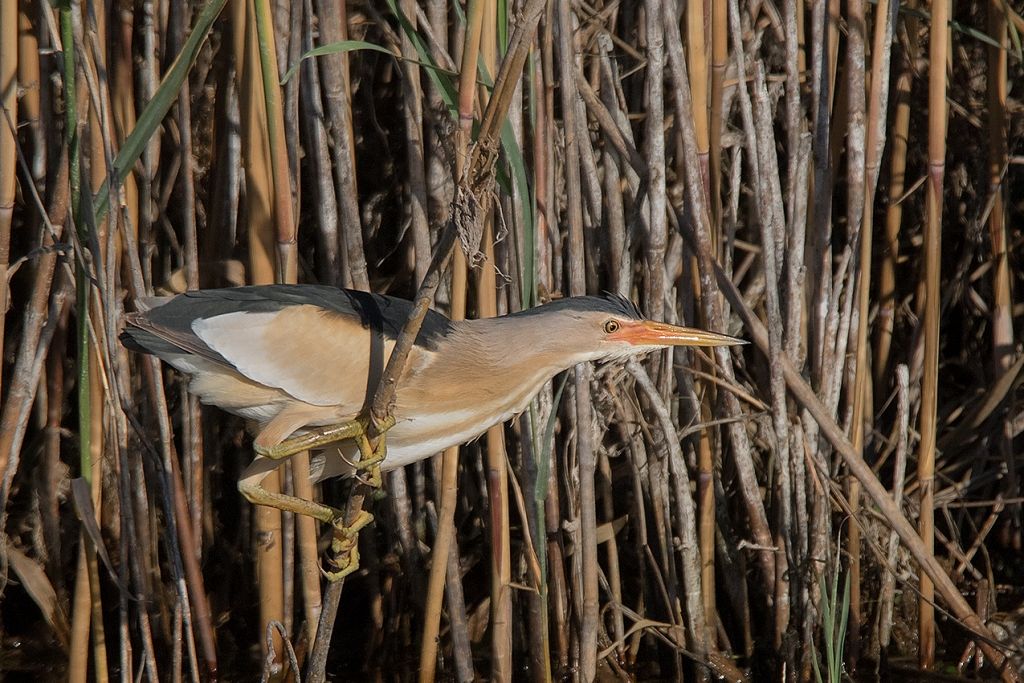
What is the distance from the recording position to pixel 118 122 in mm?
2266

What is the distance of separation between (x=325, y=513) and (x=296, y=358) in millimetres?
257

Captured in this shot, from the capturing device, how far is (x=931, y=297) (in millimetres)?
2410

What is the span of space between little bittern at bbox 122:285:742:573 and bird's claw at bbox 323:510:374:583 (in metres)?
0.02

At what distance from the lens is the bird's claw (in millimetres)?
1780

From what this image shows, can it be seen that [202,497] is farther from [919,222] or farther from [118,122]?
[919,222]

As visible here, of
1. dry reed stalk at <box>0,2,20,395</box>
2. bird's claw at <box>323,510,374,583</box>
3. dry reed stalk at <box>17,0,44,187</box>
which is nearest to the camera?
bird's claw at <box>323,510,374,583</box>

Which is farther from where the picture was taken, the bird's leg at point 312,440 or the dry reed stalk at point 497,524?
the dry reed stalk at point 497,524

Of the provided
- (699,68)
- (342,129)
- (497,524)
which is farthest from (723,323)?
(342,129)

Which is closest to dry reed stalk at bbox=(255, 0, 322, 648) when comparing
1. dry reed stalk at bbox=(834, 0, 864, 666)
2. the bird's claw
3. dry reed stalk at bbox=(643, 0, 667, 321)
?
the bird's claw

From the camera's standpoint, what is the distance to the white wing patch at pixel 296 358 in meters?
1.85

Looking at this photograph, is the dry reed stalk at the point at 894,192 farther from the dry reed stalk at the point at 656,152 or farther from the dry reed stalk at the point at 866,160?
the dry reed stalk at the point at 656,152

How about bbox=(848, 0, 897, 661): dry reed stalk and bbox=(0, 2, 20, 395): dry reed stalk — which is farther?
bbox=(848, 0, 897, 661): dry reed stalk

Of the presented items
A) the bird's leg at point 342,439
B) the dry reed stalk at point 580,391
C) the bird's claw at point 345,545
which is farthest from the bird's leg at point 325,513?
the dry reed stalk at point 580,391

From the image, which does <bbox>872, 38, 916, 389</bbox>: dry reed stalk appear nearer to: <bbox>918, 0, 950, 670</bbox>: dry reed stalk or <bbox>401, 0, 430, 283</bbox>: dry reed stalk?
<bbox>918, 0, 950, 670</bbox>: dry reed stalk
